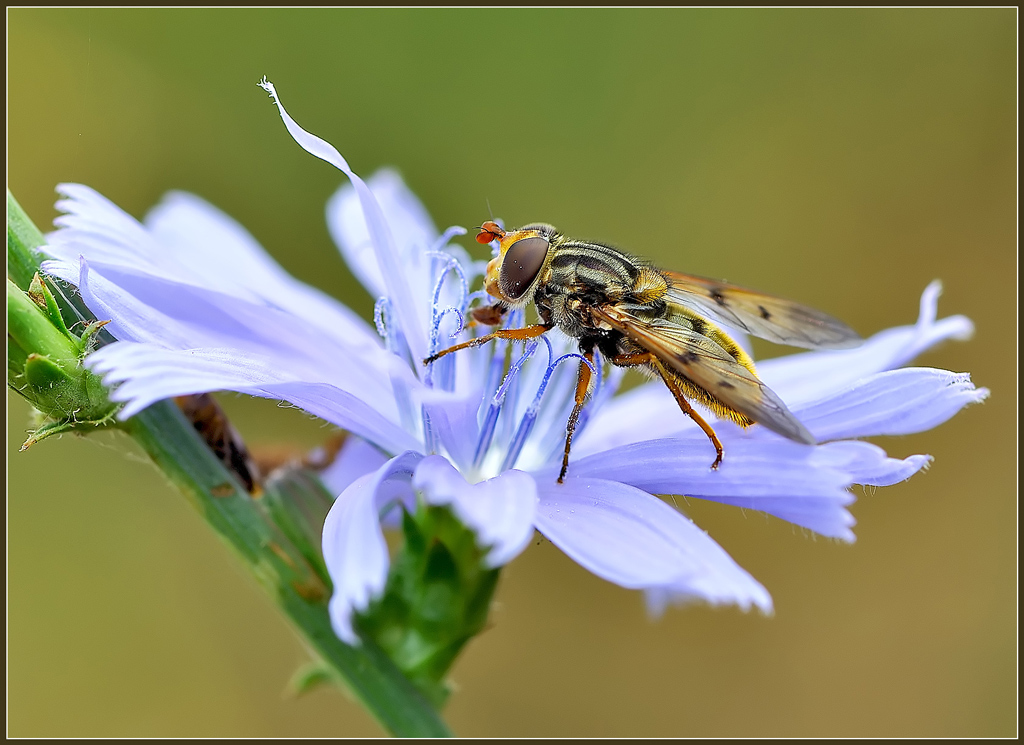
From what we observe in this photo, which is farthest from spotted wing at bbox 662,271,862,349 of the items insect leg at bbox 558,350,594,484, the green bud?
the green bud

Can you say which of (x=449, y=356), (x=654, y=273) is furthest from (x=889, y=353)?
(x=449, y=356)

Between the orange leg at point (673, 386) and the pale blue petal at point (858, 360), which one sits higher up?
the orange leg at point (673, 386)

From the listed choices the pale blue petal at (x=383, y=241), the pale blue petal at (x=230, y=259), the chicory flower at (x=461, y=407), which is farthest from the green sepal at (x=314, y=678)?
the pale blue petal at (x=230, y=259)

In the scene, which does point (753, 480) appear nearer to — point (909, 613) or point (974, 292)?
point (909, 613)

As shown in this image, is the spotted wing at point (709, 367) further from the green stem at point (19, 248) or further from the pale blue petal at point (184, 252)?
the green stem at point (19, 248)

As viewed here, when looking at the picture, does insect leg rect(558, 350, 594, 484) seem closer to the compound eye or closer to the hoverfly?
the hoverfly

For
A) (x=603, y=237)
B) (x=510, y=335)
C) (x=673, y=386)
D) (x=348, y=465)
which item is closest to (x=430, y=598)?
(x=348, y=465)
